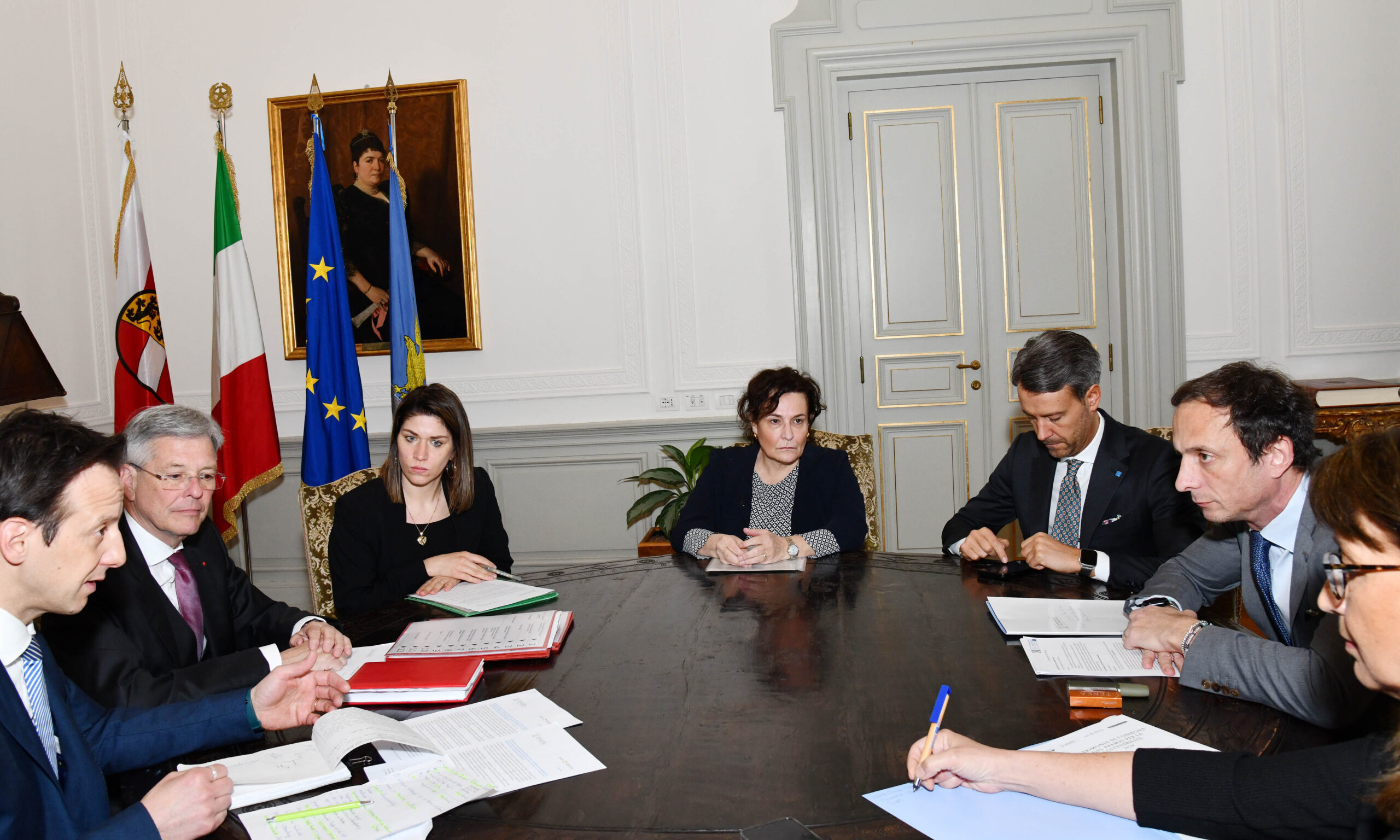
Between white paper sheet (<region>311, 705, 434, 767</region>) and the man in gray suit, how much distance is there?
4.47 ft

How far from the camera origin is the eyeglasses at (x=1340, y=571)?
1.14 m

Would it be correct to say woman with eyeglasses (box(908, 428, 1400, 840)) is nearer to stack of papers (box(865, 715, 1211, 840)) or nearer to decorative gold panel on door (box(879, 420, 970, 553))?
stack of papers (box(865, 715, 1211, 840))

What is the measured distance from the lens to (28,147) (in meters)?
4.90

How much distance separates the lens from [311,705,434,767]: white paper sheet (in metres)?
1.52

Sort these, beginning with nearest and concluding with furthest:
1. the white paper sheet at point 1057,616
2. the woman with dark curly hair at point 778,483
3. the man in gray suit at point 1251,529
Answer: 1. the man in gray suit at point 1251,529
2. the white paper sheet at point 1057,616
3. the woman with dark curly hair at point 778,483

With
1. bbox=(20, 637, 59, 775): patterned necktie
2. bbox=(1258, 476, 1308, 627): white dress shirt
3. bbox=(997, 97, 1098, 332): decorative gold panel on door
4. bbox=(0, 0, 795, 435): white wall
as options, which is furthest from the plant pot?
bbox=(20, 637, 59, 775): patterned necktie

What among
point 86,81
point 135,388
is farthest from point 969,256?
point 86,81

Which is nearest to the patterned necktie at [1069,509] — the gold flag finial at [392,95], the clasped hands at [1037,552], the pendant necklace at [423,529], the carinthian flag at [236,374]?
the clasped hands at [1037,552]

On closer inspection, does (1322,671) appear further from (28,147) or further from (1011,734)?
(28,147)

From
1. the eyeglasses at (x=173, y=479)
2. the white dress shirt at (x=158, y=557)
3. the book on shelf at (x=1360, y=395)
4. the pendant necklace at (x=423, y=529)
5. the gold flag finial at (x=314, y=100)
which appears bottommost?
the pendant necklace at (x=423, y=529)

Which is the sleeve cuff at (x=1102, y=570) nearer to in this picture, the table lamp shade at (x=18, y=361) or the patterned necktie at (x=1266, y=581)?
the patterned necktie at (x=1266, y=581)

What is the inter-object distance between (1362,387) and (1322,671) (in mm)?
3446

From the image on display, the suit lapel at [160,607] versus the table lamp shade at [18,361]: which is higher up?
the table lamp shade at [18,361]

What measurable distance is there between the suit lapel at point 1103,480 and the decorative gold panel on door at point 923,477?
7.62 feet
